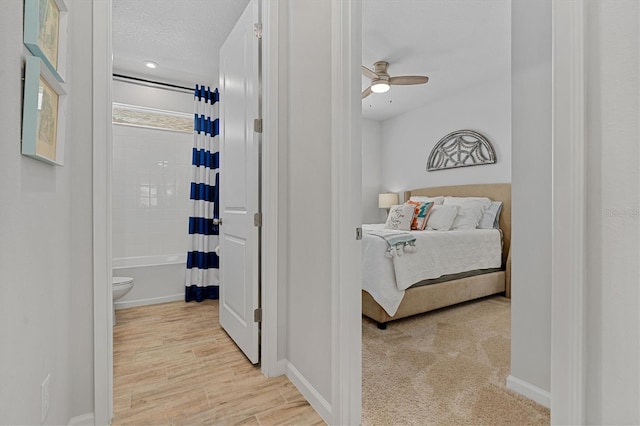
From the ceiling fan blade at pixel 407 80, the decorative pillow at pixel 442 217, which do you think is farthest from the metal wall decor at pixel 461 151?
the ceiling fan blade at pixel 407 80

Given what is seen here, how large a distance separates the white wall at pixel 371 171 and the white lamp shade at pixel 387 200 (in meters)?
0.31

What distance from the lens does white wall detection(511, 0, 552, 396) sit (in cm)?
152

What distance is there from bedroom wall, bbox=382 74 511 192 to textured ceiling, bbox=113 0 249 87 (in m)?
2.69

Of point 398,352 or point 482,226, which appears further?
point 482,226

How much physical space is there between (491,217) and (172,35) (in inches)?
153

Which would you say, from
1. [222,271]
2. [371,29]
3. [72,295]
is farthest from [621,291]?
[371,29]

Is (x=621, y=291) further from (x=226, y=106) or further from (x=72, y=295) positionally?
(x=226, y=106)

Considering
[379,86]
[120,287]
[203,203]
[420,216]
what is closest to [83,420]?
[120,287]

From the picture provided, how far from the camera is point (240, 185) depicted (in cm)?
220

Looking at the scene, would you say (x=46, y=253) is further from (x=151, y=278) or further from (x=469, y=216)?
(x=469, y=216)

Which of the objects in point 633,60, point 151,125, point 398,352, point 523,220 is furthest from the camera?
point 151,125

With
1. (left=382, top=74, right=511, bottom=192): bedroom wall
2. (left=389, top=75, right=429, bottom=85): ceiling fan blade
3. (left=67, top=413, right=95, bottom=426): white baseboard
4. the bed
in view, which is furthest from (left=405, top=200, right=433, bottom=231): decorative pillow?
(left=67, top=413, right=95, bottom=426): white baseboard

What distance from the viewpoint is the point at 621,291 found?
61cm

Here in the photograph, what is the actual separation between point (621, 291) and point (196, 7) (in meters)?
2.96
